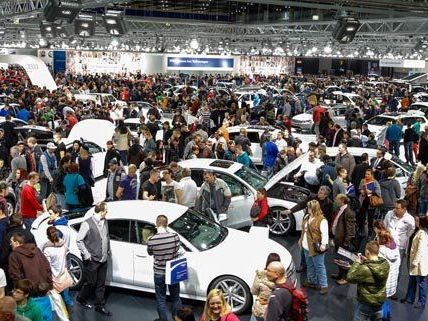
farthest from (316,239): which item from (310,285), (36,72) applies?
(36,72)

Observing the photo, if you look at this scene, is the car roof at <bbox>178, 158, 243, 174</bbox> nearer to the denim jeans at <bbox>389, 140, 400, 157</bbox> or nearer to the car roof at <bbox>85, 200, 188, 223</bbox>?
the car roof at <bbox>85, 200, 188, 223</bbox>

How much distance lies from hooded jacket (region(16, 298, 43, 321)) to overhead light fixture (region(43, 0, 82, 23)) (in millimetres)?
11191

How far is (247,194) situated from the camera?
437 inches

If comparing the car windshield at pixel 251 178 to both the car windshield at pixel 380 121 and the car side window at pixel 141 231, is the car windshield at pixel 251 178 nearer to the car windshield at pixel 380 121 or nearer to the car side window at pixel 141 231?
the car side window at pixel 141 231

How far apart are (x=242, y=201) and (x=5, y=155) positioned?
19.4 ft

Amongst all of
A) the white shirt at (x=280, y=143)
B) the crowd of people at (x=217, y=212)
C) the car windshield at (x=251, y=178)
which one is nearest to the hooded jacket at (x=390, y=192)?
the crowd of people at (x=217, y=212)

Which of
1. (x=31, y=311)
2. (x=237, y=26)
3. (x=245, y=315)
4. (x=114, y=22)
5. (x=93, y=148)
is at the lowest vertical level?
(x=245, y=315)

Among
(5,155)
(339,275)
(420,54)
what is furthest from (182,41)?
(339,275)

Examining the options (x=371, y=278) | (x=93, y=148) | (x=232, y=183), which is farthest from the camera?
(x=93, y=148)

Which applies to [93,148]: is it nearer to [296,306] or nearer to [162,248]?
[162,248]

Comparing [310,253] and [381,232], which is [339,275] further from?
[381,232]

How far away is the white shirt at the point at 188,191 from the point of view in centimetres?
1031

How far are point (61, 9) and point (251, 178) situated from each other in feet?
24.9

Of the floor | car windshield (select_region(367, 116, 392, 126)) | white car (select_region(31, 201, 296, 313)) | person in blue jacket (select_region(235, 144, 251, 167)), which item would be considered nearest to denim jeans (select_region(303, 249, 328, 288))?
the floor
